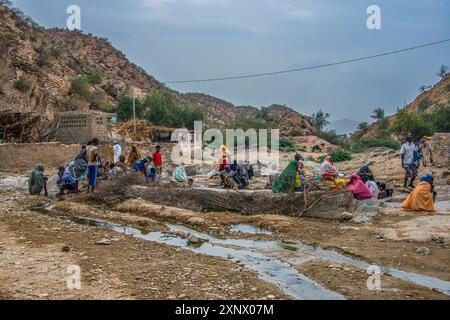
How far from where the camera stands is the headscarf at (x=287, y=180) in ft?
32.0

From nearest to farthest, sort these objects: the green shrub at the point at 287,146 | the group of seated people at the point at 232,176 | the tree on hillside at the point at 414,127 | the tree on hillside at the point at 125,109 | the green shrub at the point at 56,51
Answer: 1. the group of seated people at the point at 232,176
2. the tree on hillside at the point at 414,127
3. the green shrub at the point at 287,146
4. the tree on hillside at the point at 125,109
5. the green shrub at the point at 56,51

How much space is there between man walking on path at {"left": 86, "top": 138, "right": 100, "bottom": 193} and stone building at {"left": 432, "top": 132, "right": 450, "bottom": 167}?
40.3 ft

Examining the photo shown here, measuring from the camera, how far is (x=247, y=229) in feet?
26.6

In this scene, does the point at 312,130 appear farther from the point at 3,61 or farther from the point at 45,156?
the point at 45,156

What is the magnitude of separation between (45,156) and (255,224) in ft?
36.3

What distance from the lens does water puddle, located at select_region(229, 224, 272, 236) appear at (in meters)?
7.83

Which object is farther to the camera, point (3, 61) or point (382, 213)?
point (3, 61)

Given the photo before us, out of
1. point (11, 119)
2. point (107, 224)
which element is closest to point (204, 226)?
point (107, 224)

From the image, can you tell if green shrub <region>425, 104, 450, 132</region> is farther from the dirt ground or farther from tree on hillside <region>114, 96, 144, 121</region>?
the dirt ground

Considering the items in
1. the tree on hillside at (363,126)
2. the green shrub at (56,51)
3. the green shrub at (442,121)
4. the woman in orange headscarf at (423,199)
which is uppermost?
the green shrub at (56,51)

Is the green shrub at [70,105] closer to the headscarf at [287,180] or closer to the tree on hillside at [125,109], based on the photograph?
the tree on hillside at [125,109]

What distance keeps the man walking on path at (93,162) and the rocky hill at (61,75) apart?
32.3 ft

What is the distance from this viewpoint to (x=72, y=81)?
36.6 m

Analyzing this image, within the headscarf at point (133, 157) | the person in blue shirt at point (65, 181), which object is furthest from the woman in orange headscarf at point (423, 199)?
the person in blue shirt at point (65, 181)
